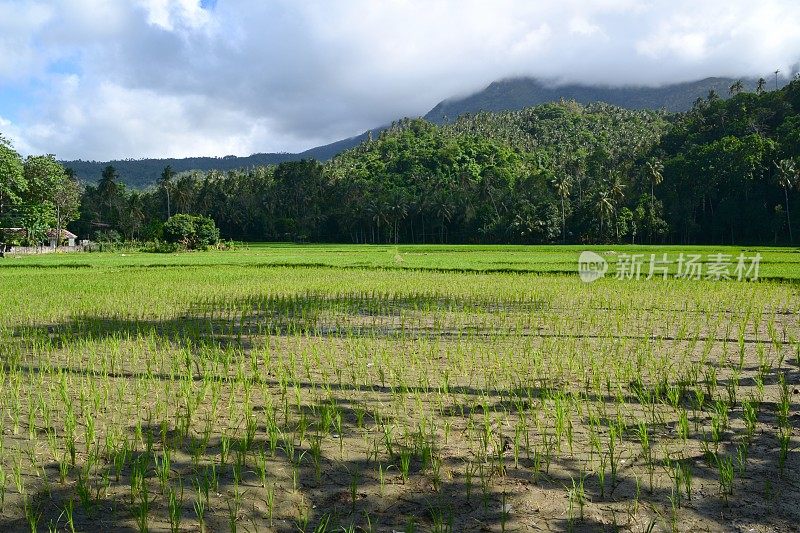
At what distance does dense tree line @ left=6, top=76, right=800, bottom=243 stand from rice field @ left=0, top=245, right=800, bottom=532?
51.3 metres

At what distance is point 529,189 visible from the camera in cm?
7319

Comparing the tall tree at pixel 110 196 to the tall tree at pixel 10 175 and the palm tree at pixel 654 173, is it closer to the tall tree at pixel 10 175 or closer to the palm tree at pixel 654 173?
the tall tree at pixel 10 175

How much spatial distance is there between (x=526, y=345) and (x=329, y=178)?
3393 inches

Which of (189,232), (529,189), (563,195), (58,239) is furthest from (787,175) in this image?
(58,239)

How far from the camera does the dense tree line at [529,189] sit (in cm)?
6016

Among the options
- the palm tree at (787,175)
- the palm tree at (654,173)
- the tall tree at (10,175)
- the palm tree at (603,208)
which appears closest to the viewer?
the tall tree at (10,175)

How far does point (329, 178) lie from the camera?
91.5 m

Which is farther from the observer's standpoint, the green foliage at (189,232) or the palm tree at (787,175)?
the palm tree at (787,175)

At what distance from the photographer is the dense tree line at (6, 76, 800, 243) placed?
2368 inches

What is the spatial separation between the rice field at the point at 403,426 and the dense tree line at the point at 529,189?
51.3 meters

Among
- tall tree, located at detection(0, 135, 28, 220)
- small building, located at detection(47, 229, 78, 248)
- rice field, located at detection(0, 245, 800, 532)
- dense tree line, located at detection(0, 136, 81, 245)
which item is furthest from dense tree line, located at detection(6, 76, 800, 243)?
rice field, located at detection(0, 245, 800, 532)

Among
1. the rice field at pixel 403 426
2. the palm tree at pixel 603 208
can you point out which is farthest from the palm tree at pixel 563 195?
the rice field at pixel 403 426

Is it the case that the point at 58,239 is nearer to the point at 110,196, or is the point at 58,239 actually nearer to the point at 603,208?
the point at 110,196

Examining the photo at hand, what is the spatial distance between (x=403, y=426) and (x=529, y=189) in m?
71.4
